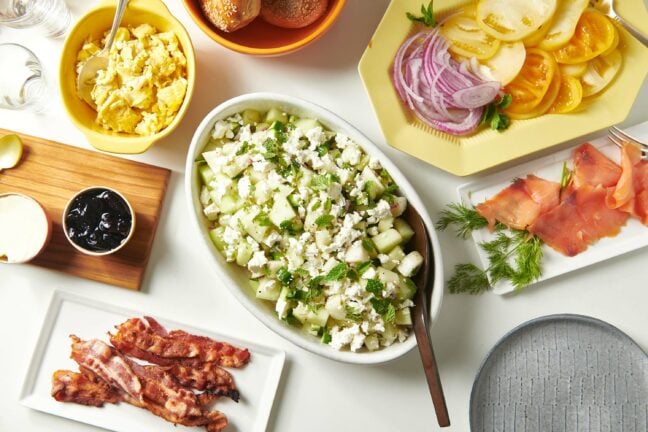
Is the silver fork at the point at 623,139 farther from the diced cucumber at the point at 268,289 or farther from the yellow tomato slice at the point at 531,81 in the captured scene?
the diced cucumber at the point at 268,289

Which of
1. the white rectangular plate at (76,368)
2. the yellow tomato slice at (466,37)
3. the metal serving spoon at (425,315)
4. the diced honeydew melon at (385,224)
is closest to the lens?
the metal serving spoon at (425,315)

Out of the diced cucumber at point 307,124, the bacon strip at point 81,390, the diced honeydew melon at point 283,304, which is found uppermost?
the diced cucumber at point 307,124

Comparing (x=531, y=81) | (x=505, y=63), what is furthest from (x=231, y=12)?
(x=531, y=81)

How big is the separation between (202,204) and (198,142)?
22 cm

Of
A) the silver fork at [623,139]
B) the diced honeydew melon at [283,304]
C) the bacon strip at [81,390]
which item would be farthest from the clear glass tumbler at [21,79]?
the silver fork at [623,139]

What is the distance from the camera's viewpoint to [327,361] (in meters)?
2.34

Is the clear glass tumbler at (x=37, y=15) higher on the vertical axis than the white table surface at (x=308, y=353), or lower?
higher

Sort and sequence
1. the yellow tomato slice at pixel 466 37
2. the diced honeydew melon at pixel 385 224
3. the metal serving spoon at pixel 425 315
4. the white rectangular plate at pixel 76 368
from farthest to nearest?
1. the white rectangular plate at pixel 76 368
2. the yellow tomato slice at pixel 466 37
3. the diced honeydew melon at pixel 385 224
4. the metal serving spoon at pixel 425 315

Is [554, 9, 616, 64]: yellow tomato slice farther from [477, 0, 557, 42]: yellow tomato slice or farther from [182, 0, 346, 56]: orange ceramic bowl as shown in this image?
[182, 0, 346, 56]: orange ceramic bowl

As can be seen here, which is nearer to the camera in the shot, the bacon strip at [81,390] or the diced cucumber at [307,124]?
the diced cucumber at [307,124]

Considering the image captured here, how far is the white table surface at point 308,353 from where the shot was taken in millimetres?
2342

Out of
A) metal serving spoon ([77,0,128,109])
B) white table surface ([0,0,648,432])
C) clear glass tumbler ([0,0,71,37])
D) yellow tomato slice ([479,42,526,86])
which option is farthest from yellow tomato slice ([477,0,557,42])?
clear glass tumbler ([0,0,71,37])

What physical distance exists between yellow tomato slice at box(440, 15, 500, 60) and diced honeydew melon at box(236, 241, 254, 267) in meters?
1.02

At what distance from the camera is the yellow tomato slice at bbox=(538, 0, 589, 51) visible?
216 cm
